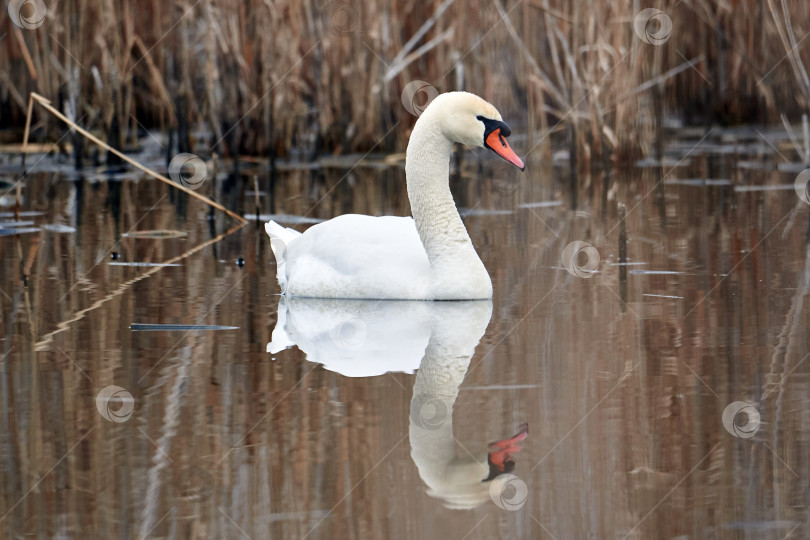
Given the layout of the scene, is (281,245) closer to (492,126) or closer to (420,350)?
(492,126)

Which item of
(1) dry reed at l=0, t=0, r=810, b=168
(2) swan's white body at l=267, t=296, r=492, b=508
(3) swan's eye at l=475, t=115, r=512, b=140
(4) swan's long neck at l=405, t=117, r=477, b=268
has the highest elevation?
(1) dry reed at l=0, t=0, r=810, b=168

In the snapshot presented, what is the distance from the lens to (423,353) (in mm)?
5500

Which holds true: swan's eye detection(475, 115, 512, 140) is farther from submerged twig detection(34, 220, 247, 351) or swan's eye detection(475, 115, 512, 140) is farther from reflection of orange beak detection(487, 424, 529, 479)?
reflection of orange beak detection(487, 424, 529, 479)

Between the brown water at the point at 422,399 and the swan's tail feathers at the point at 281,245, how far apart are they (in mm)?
137

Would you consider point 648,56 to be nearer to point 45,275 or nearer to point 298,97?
point 298,97

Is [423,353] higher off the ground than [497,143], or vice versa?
[497,143]

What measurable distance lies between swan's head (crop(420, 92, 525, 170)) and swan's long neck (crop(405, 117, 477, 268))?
0.24 ft

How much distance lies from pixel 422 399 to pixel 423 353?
79 centimetres

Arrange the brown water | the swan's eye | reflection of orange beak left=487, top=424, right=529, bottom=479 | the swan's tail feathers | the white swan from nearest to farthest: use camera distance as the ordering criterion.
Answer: the brown water < reflection of orange beak left=487, top=424, right=529, bottom=479 < the white swan < the swan's eye < the swan's tail feathers

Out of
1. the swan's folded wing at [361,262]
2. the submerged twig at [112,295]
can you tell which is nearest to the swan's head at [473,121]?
Answer: the swan's folded wing at [361,262]

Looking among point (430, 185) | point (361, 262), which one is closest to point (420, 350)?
point (361, 262)

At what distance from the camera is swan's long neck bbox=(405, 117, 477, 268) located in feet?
22.0

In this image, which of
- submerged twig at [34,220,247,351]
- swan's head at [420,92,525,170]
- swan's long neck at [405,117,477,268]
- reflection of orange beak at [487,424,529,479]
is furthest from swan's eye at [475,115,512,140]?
reflection of orange beak at [487,424,529,479]

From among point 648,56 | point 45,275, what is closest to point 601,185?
point 648,56
